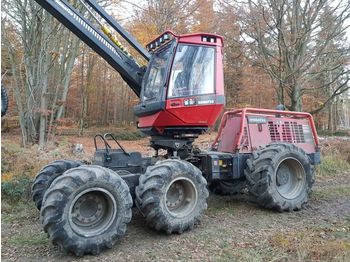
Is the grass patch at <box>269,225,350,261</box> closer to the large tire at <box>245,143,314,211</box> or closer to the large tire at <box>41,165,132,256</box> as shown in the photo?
the large tire at <box>245,143,314,211</box>

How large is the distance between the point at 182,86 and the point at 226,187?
2.73m

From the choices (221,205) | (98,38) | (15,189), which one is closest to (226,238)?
(221,205)

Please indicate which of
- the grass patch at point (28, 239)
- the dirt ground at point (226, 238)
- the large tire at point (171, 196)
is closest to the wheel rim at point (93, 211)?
the dirt ground at point (226, 238)

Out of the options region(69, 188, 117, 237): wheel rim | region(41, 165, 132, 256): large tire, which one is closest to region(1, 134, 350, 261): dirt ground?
region(41, 165, 132, 256): large tire

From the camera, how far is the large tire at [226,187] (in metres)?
7.58

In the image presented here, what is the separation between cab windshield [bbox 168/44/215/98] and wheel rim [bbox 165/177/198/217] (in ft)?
4.73

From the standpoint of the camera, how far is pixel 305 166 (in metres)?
6.91

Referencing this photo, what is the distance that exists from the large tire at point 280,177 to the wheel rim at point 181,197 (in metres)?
1.38

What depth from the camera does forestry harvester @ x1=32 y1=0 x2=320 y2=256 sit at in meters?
4.50

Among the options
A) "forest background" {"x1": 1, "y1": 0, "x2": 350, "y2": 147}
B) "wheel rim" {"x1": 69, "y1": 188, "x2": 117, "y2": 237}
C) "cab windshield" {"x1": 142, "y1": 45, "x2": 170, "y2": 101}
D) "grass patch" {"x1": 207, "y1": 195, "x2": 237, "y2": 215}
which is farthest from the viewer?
"forest background" {"x1": 1, "y1": 0, "x2": 350, "y2": 147}

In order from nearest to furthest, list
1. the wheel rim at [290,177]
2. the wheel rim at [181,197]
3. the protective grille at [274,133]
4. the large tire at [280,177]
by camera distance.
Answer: the wheel rim at [181,197] → the large tire at [280,177] → the wheel rim at [290,177] → the protective grille at [274,133]

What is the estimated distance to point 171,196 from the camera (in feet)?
18.0

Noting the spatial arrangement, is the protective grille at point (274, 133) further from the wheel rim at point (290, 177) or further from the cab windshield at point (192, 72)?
the cab windshield at point (192, 72)

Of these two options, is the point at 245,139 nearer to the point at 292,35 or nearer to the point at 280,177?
the point at 280,177
